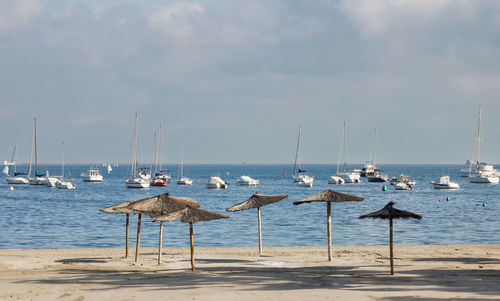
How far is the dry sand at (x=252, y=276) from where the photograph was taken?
18344 millimetres

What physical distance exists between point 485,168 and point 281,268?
14465 centimetres

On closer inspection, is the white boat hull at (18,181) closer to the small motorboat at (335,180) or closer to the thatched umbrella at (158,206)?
the small motorboat at (335,180)

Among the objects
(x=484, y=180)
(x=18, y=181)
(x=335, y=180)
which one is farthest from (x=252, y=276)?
(x=484, y=180)

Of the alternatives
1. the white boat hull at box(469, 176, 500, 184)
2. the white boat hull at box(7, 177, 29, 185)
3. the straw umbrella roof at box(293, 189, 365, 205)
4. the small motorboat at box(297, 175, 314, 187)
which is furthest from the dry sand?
the white boat hull at box(469, 176, 500, 184)

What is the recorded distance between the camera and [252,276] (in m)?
21.4

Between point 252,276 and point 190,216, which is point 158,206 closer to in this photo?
point 190,216

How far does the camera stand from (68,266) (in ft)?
79.0

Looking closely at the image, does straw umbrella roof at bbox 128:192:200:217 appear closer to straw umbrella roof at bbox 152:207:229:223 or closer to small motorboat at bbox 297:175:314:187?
straw umbrella roof at bbox 152:207:229:223

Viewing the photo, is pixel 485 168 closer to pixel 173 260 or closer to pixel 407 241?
pixel 407 241

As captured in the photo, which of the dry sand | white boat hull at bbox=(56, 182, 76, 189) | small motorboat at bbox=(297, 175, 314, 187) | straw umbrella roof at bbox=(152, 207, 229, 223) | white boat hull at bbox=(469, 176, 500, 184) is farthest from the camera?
white boat hull at bbox=(469, 176, 500, 184)

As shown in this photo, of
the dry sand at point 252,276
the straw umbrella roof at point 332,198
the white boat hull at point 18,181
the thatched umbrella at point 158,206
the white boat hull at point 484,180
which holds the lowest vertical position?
the white boat hull at point 18,181

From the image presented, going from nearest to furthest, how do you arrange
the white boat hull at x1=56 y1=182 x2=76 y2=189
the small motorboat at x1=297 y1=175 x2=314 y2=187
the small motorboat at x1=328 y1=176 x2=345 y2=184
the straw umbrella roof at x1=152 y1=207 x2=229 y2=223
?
the straw umbrella roof at x1=152 y1=207 x2=229 y2=223
the white boat hull at x1=56 y1=182 x2=76 y2=189
the small motorboat at x1=297 y1=175 x2=314 y2=187
the small motorboat at x1=328 y1=176 x2=345 y2=184

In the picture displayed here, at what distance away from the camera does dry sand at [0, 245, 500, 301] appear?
18.3m

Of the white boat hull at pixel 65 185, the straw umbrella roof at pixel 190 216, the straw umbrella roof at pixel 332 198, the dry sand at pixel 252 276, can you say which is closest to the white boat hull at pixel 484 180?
the white boat hull at pixel 65 185
